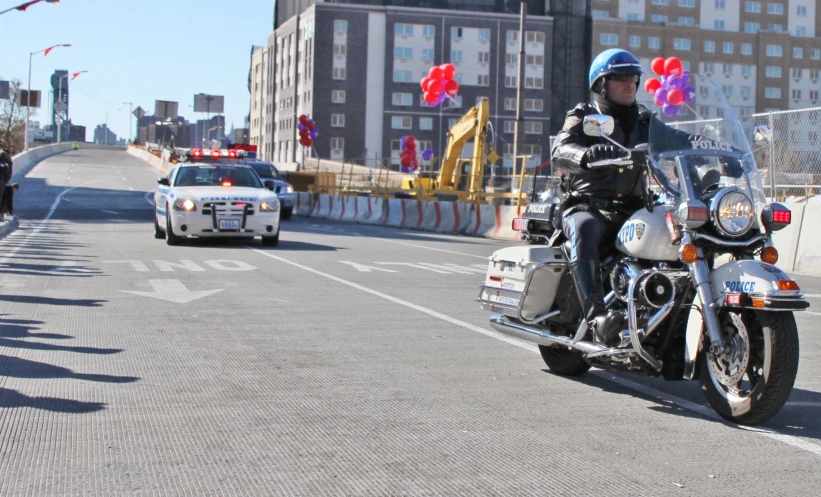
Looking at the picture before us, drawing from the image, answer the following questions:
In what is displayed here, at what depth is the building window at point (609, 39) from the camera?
9794cm

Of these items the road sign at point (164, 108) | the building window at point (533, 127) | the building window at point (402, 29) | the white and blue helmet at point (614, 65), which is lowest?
the white and blue helmet at point (614, 65)

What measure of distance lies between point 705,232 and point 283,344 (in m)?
3.76

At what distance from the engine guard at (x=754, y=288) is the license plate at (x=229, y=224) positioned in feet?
46.1

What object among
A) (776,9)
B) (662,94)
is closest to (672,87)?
(662,94)

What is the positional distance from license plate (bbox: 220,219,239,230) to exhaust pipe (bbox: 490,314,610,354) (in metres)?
12.0

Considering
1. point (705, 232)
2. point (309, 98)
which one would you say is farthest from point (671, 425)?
point (309, 98)

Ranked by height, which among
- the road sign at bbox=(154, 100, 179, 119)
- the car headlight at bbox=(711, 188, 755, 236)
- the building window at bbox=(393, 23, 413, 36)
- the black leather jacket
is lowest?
the car headlight at bbox=(711, 188, 755, 236)

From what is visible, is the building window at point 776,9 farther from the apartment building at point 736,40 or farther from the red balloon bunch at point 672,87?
the red balloon bunch at point 672,87

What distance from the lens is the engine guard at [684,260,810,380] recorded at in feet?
16.3

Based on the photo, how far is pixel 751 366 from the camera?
5191 mm

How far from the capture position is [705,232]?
17.5 feet

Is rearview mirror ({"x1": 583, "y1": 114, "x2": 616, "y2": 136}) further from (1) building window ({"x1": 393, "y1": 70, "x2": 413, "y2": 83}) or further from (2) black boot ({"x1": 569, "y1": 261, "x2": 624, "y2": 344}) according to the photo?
(1) building window ({"x1": 393, "y1": 70, "x2": 413, "y2": 83})

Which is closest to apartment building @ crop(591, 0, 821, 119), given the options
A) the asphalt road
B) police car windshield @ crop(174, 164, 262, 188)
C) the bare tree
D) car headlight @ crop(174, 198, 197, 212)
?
the bare tree

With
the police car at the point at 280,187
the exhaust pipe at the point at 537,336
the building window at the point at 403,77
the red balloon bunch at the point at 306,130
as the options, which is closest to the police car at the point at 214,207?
the exhaust pipe at the point at 537,336
